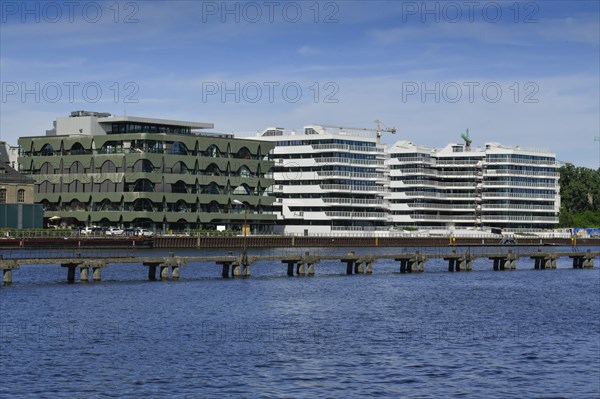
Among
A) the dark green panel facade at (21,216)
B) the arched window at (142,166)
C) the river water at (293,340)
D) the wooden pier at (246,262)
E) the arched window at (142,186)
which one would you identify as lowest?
the river water at (293,340)

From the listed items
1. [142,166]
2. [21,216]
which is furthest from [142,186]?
[21,216]

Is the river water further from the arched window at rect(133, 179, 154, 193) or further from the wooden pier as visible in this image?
the arched window at rect(133, 179, 154, 193)

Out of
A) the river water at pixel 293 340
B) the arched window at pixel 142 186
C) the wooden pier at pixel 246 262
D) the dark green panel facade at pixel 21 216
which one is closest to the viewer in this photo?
the river water at pixel 293 340

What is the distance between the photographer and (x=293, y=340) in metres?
65.6

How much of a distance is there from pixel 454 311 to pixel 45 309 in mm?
29959

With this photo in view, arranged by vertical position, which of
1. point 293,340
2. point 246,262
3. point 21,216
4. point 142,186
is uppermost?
point 142,186

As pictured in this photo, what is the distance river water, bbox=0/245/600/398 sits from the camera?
168 ft

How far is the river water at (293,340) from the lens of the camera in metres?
51.2

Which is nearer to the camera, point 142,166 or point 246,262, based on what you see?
point 246,262

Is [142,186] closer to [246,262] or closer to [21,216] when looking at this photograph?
[21,216]

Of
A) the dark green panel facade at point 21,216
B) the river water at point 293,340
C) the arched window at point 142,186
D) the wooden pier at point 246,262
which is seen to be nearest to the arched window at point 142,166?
the arched window at point 142,186

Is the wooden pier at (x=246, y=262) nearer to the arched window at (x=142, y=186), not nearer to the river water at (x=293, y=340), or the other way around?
the river water at (x=293, y=340)

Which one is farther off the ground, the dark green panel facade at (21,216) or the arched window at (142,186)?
the arched window at (142,186)

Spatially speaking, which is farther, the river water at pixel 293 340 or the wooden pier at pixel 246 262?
the wooden pier at pixel 246 262
